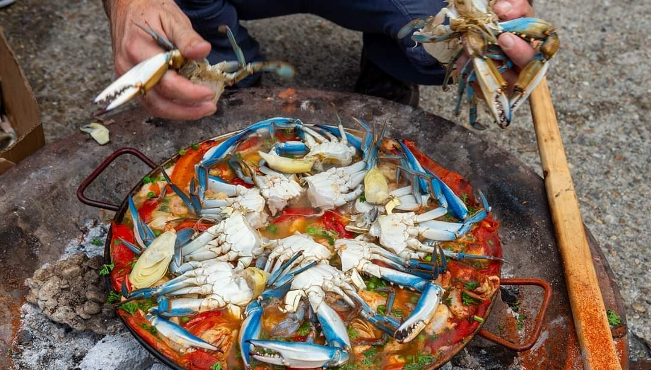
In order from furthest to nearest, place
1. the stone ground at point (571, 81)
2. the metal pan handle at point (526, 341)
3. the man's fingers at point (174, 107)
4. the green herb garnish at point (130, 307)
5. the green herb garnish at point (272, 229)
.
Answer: the stone ground at point (571, 81)
the green herb garnish at point (272, 229)
the man's fingers at point (174, 107)
the metal pan handle at point (526, 341)
the green herb garnish at point (130, 307)

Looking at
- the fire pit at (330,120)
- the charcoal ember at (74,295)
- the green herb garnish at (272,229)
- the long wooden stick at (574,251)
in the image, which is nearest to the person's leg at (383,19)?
the fire pit at (330,120)

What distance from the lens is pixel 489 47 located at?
100 inches

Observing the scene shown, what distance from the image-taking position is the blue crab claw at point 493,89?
2371mm

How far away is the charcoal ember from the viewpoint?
8.66 ft

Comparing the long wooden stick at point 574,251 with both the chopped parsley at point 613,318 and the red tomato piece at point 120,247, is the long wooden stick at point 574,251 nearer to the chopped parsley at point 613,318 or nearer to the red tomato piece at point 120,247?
the chopped parsley at point 613,318

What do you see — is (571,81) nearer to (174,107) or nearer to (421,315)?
(421,315)

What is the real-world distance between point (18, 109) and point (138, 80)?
214 cm

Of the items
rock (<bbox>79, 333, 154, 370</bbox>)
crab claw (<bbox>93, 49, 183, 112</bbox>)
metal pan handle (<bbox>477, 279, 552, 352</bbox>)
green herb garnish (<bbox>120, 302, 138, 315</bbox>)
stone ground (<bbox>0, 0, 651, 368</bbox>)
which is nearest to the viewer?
crab claw (<bbox>93, 49, 183, 112</bbox>)

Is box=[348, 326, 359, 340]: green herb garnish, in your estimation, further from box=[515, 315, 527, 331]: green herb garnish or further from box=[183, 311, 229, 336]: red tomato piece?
box=[515, 315, 527, 331]: green herb garnish

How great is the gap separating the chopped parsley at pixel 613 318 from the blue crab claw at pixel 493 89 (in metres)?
1.04

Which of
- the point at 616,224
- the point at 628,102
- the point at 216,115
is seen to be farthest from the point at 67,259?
the point at 628,102

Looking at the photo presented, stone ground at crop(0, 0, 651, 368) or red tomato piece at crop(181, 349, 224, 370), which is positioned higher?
red tomato piece at crop(181, 349, 224, 370)

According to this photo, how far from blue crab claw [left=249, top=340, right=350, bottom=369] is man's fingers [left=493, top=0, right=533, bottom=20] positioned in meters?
1.62

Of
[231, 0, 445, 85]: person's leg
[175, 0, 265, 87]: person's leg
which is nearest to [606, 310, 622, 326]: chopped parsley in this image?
[231, 0, 445, 85]: person's leg
